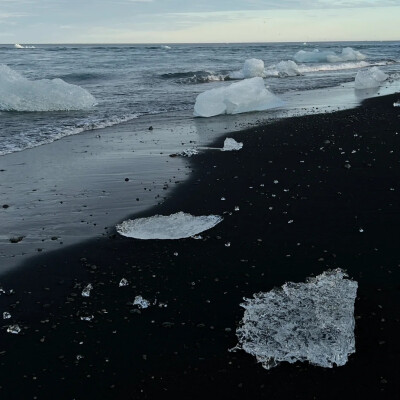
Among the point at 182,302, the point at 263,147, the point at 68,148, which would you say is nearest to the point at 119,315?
the point at 182,302

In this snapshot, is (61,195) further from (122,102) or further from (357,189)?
(122,102)

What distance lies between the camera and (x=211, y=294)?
3744 millimetres

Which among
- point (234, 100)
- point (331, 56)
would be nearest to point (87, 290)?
point (234, 100)

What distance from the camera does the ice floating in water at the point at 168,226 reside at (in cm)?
488

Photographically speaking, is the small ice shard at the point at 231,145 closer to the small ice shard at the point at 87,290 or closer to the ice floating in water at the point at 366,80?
the small ice shard at the point at 87,290

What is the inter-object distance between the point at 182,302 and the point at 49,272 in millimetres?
1271

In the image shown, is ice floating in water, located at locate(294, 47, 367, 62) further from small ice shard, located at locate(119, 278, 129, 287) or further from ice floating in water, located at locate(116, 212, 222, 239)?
small ice shard, located at locate(119, 278, 129, 287)

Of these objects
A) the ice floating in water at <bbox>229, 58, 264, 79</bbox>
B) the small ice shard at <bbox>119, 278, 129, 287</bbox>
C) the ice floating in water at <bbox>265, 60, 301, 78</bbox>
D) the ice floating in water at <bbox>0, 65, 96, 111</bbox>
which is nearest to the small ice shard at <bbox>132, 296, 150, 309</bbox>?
the small ice shard at <bbox>119, 278, 129, 287</bbox>

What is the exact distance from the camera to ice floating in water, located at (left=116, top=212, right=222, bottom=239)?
192 inches

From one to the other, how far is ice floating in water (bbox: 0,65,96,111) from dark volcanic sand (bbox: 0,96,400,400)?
8.95 meters

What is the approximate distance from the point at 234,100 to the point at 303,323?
10.3 metres

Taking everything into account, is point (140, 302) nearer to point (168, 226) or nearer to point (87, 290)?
point (87, 290)

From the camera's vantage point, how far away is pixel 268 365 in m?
2.94

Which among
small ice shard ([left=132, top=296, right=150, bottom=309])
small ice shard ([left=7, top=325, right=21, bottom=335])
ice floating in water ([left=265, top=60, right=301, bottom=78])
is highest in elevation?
ice floating in water ([left=265, top=60, right=301, bottom=78])
